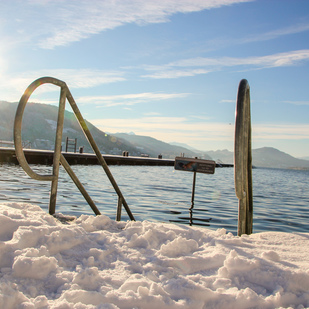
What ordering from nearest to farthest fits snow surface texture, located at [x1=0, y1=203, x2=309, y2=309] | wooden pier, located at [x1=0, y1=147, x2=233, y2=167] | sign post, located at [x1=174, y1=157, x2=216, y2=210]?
snow surface texture, located at [x1=0, y1=203, x2=309, y2=309] → sign post, located at [x1=174, y1=157, x2=216, y2=210] → wooden pier, located at [x1=0, y1=147, x2=233, y2=167]

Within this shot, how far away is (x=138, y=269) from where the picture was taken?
7.37 feet

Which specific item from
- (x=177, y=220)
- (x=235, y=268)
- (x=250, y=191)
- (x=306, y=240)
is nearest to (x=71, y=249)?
(x=235, y=268)

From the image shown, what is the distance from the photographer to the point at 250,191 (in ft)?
14.0

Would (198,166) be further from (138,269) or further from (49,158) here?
(49,158)

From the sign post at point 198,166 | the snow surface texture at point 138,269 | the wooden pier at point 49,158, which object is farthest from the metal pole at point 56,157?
the wooden pier at point 49,158

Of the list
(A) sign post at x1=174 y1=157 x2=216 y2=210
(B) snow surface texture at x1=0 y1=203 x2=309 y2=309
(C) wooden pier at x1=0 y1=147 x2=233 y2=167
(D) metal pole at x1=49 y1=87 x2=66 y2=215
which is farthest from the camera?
(C) wooden pier at x1=0 y1=147 x2=233 y2=167

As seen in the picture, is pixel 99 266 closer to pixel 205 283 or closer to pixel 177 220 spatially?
pixel 205 283

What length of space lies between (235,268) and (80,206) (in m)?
6.51

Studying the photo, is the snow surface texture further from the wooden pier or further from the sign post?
the wooden pier

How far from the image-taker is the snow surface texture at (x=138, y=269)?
181 centimetres

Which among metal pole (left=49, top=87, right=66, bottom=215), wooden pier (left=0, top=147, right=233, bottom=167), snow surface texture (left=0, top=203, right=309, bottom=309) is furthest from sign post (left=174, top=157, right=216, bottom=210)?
wooden pier (left=0, top=147, right=233, bottom=167)

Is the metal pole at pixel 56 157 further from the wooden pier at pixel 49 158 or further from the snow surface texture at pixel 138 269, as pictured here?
the wooden pier at pixel 49 158

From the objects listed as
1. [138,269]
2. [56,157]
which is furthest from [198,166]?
[138,269]

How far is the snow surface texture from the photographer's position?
181cm
